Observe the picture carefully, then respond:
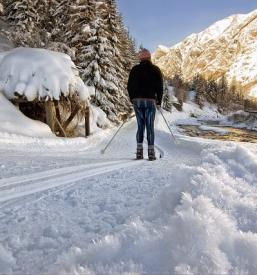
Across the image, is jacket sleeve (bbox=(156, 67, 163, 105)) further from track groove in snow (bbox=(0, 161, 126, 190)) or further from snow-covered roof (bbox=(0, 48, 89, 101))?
snow-covered roof (bbox=(0, 48, 89, 101))

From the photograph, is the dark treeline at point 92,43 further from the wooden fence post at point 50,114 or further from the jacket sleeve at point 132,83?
the jacket sleeve at point 132,83

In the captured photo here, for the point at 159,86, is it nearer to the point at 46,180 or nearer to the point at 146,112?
the point at 146,112

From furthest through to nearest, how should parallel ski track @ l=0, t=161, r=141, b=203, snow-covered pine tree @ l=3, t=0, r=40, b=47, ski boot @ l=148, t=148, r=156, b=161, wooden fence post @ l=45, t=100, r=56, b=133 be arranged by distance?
snow-covered pine tree @ l=3, t=0, r=40, b=47
wooden fence post @ l=45, t=100, r=56, b=133
ski boot @ l=148, t=148, r=156, b=161
parallel ski track @ l=0, t=161, r=141, b=203

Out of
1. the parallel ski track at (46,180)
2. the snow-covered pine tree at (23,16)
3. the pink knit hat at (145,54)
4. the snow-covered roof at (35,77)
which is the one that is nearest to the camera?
the parallel ski track at (46,180)

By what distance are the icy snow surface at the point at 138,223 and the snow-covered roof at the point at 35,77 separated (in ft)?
34.5

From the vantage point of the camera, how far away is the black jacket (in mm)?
8289

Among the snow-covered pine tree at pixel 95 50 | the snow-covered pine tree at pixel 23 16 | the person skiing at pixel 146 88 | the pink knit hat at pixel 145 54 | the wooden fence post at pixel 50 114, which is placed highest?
the snow-covered pine tree at pixel 23 16

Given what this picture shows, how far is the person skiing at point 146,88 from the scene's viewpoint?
8297 millimetres

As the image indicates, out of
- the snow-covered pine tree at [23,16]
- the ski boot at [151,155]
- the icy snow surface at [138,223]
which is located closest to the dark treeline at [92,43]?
the snow-covered pine tree at [23,16]

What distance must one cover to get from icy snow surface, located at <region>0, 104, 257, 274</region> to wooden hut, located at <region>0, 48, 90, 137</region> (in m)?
10.6

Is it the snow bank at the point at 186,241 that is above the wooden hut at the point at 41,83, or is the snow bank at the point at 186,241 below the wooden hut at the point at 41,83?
below

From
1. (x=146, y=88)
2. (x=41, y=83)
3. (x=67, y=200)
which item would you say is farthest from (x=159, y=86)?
(x=41, y=83)

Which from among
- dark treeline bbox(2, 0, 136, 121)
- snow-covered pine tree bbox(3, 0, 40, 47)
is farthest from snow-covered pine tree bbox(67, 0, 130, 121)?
snow-covered pine tree bbox(3, 0, 40, 47)

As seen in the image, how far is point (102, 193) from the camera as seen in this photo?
181 inches
